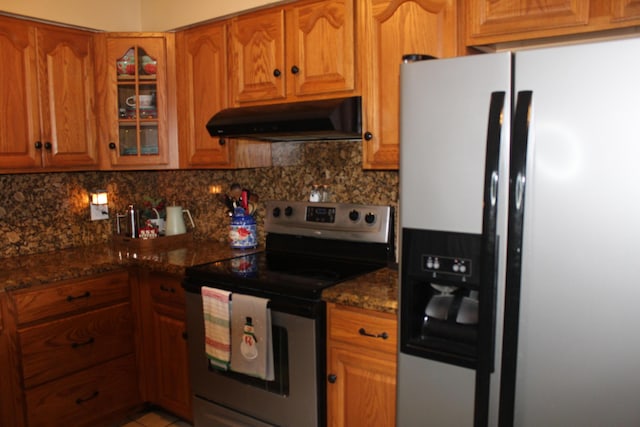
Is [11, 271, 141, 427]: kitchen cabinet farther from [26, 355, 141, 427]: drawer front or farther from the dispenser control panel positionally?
the dispenser control panel

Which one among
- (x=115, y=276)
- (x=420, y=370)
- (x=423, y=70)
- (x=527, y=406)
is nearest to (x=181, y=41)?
(x=115, y=276)

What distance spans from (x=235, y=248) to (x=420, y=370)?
4.77 feet

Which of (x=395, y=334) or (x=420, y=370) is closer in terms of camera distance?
(x=420, y=370)

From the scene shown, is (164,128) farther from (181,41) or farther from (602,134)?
(602,134)

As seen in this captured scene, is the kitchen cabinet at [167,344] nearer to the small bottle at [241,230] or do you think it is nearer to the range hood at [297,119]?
the small bottle at [241,230]

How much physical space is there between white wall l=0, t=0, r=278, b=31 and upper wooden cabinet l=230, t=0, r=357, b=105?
116mm

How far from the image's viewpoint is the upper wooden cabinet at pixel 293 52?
7.24ft

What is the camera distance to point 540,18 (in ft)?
5.59

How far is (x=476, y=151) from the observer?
4.87 feet

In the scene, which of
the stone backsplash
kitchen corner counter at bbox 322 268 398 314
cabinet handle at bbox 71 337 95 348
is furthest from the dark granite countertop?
→ cabinet handle at bbox 71 337 95 348

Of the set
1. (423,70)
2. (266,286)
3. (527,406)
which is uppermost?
(423,70)

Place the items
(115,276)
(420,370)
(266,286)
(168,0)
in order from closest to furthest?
1. (420,370)
2. (266,286)
3. (115,276)
4. (168,0)

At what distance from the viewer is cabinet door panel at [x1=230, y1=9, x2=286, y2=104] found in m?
2.42

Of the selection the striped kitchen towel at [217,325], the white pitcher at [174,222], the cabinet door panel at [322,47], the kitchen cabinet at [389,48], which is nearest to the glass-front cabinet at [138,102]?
the white pitcher at [174,222]
